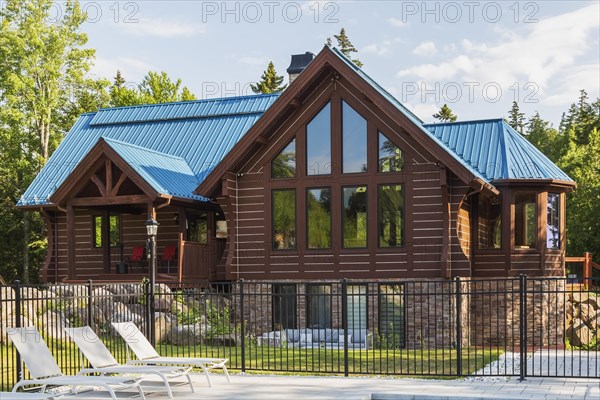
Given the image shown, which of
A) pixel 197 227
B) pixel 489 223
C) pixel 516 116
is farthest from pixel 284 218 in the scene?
pixel 516 116

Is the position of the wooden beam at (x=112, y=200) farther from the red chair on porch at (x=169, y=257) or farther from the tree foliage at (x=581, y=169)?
the tree foliage at (x=581, y=169)

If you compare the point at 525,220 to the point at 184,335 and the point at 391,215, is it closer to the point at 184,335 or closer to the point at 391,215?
the point at 391,215

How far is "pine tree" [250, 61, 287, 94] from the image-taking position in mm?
63719

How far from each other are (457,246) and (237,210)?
21.9 feet

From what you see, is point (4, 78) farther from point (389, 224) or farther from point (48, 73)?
point (389, 224)

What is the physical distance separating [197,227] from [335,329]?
7478 millimetres

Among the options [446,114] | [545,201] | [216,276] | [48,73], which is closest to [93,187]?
[216,276]

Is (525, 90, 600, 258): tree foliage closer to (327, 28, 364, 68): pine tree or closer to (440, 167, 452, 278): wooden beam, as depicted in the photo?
(327, 28, 364, 68): pine tree

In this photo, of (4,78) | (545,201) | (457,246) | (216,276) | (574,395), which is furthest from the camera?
(4,78)

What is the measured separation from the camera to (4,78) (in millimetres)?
41594

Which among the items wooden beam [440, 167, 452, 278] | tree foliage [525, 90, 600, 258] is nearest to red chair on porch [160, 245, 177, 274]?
wooden beam [440, 167, 452, 278]

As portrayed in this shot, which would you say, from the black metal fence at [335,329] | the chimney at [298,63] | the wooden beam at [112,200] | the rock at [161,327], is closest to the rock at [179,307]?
the black metal fence at [335,329]

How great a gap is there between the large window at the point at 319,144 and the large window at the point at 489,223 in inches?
196

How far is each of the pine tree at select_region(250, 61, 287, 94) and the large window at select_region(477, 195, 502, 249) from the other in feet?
128
